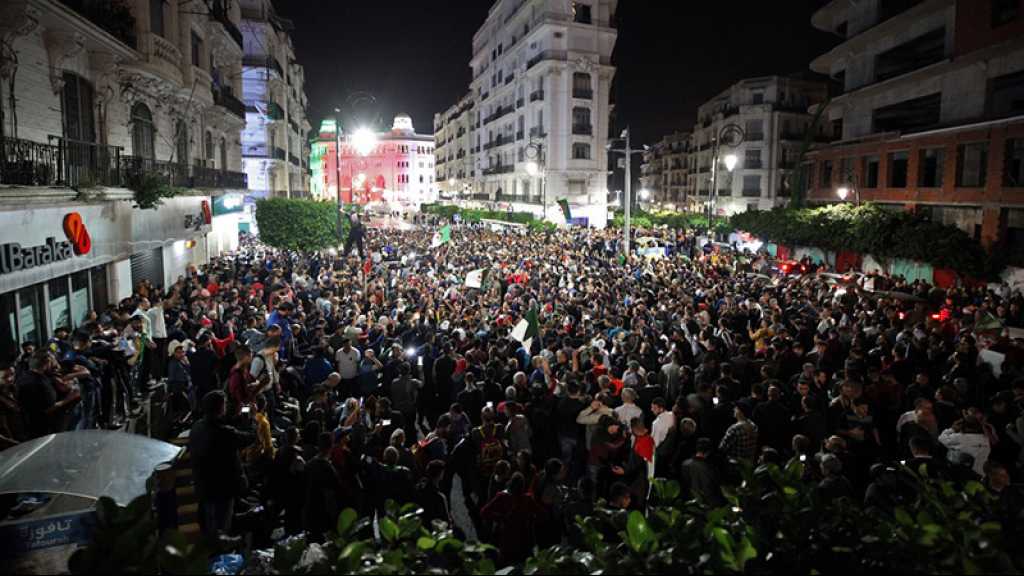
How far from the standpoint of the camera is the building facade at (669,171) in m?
86.8

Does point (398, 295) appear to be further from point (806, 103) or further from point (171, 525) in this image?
point (806, 103)

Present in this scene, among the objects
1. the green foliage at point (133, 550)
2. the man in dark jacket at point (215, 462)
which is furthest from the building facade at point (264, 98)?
the green foliage at point (133, 550)

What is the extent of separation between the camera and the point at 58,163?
12.5m

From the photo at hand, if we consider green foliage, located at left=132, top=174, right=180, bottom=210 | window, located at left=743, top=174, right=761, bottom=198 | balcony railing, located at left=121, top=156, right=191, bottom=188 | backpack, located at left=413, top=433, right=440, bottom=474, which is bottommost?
backpack, located at left=413, top=433, right=440, bottom=474

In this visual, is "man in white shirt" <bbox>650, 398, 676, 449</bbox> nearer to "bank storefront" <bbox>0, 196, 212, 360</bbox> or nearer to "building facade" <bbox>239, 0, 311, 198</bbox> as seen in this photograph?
"bank storefront" <bbox>0, 196, 212, 360</bbox>

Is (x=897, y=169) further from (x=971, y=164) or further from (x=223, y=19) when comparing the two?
(x=223, y=19)

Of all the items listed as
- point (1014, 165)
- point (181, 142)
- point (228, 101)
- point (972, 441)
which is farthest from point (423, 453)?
point (228, 101)

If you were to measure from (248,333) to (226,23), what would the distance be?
21.2 meters

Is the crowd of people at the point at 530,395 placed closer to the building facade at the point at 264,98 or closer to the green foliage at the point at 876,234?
the green foliage at the point at 876,234

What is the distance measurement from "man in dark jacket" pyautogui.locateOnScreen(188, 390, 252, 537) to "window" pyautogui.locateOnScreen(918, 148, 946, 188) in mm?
28069

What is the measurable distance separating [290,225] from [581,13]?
42.0 m

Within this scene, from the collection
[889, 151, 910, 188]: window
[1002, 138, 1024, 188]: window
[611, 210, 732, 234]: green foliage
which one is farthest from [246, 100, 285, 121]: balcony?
[1002, 138, 1024, 188]: window

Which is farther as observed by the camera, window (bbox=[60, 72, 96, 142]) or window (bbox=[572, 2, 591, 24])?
window (bbox=[572, 2, 591, 24])

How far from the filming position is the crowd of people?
20.6 ft
